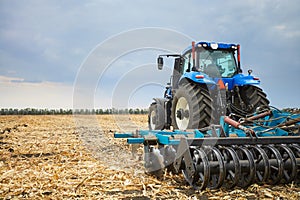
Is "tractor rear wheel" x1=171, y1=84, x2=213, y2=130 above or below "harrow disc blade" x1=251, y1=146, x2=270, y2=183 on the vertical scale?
above

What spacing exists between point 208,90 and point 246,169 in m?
2.23

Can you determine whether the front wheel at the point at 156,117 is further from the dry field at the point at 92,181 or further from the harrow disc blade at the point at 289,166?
the harrow disc blade at the point at 289,166

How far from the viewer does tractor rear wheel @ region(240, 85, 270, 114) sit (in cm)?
609

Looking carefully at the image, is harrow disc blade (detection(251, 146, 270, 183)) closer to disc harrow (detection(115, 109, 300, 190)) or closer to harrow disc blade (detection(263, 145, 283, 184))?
disc harrow (detection(115, 109, 300, 190))

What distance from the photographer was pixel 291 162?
148 inches

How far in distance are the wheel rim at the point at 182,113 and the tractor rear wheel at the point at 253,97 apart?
4.32ft

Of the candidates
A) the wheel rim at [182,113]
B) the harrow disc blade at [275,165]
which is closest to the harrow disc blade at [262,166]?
the harrow disc blade at [275,165]

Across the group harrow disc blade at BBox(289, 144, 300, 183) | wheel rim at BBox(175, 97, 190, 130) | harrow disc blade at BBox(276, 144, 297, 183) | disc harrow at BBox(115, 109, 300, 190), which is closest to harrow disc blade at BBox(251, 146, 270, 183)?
disc harrow at BBox(115, 109, 300, 190)

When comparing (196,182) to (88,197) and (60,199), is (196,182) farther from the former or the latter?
(60,199)

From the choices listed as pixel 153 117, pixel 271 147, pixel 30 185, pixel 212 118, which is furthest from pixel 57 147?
pixel 271 147

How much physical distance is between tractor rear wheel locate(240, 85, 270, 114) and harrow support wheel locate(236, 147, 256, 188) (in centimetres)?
241

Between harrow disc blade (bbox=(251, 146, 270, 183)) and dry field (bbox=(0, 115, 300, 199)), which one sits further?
harrow disc blade (bbox=(251, 146, 270, 183))

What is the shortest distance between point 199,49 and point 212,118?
1.77 m

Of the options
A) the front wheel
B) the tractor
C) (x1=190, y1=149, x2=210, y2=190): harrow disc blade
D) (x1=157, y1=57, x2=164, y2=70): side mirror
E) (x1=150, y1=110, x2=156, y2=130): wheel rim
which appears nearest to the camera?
(x1=190, y1=149, x2=210, y2=190): harrow disc blade
